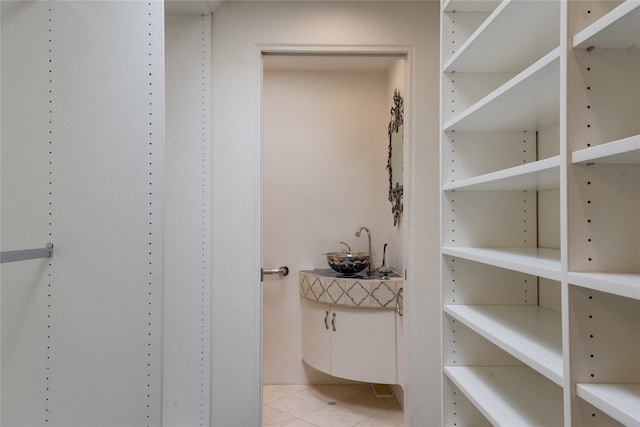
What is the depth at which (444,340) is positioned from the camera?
1536 millimetres

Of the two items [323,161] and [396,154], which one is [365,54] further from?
[323,161]

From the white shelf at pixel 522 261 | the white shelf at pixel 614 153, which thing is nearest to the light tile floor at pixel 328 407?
the white shelf at pixel 522 261

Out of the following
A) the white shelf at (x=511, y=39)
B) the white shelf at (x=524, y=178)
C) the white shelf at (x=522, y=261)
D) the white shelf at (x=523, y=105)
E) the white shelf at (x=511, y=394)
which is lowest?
the white shelf at (x=511, y=394)

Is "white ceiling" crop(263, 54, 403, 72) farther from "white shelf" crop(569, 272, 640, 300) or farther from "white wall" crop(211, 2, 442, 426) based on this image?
"white shelf" crop(569, 272, 640, 300)

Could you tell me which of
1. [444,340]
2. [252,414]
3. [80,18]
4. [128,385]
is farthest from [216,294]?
[80,18]

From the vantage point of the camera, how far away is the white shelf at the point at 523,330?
0.96 m

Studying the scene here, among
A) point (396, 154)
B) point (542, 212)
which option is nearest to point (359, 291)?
point (396, 154)

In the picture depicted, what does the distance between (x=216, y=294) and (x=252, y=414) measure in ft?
2.21

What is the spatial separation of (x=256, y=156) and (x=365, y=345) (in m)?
1.46

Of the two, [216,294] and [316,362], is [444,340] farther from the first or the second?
[316,362]

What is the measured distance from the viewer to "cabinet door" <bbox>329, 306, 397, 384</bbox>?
2.77 metres

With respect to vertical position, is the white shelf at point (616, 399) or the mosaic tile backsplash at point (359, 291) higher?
the white shelf at point (616, 399)

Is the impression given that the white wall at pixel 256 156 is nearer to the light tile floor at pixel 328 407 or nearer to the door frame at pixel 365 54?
the door frame at pixel 365 54

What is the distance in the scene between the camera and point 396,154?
9.70 feet
